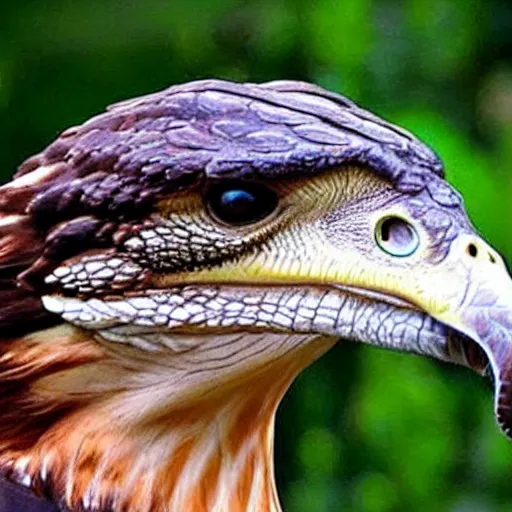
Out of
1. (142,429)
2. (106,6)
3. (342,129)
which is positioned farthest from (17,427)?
(106,6)

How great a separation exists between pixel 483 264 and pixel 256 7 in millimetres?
2058

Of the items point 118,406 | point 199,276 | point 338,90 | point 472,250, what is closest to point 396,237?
point 472,250

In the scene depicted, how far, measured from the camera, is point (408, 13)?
436cm

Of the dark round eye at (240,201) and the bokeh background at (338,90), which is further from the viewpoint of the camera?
the bokeh background at (338,90)

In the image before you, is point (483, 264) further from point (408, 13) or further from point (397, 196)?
point (408, 13)

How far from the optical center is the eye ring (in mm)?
2406

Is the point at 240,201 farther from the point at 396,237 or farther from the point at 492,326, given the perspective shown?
the point at 492,326

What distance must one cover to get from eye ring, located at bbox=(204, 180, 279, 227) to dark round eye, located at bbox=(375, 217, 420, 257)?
109mm

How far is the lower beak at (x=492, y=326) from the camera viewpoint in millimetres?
2303

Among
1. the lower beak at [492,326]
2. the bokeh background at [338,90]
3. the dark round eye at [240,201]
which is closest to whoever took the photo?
the lower beak at [492,326]

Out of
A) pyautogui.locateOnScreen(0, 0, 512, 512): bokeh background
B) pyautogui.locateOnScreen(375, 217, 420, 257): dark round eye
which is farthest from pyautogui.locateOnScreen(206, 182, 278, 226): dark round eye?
pyautogui.locateOnScreen(0, 0, 512, 512): bokeh background

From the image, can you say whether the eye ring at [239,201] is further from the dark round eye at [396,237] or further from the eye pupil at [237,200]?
the dark round eye at [396,237]

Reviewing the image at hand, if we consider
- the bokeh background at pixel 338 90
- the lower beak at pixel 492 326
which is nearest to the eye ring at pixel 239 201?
the lower beak at pixel 492 326

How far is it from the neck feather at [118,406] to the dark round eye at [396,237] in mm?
155
